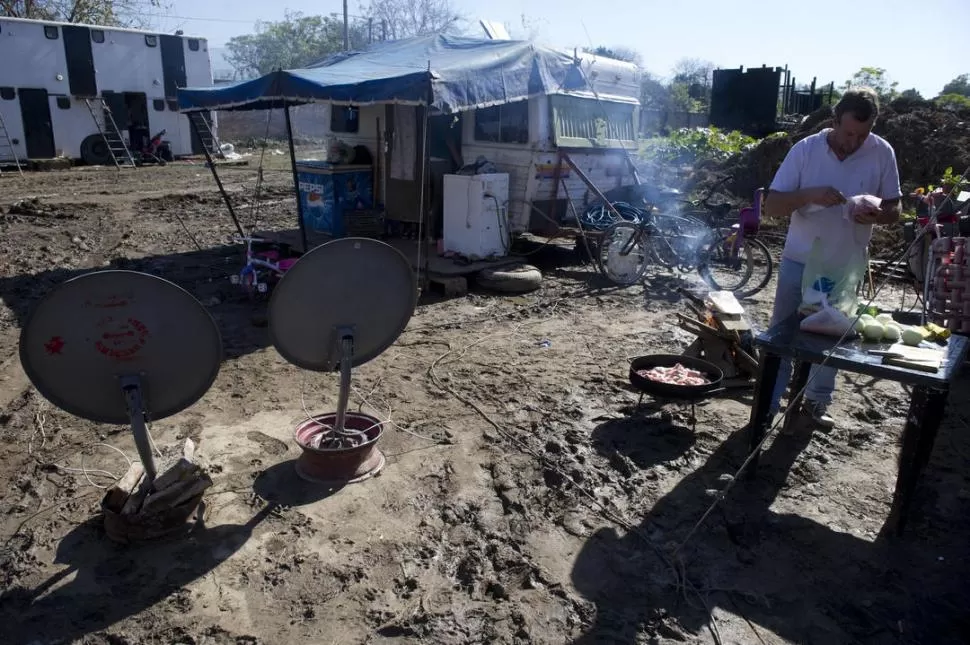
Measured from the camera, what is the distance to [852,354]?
3275 millimetres

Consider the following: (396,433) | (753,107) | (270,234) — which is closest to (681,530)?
(396,433)

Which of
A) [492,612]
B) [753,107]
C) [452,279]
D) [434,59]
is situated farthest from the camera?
[753,107]

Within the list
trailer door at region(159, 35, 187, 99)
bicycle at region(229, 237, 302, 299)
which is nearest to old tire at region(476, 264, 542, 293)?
bicycle at region(229, 237, 302, 299)

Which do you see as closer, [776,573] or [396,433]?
[776,573]

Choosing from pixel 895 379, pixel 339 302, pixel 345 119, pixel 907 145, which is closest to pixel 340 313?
pixel 339 302

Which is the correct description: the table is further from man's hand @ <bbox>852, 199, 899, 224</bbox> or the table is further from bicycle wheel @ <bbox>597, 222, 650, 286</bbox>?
bicycle wheel @ <bbox>597, 222, 650, 286</bbox>

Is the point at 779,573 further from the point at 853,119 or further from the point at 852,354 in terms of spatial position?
the point at 853,119

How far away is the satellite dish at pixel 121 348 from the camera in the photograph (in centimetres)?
280

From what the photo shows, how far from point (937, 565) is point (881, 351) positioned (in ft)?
3.36

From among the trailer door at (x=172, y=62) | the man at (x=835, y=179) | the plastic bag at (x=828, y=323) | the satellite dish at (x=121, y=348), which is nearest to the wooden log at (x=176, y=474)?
the satellite dish at (x=121, y=348)

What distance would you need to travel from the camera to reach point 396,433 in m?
4.35

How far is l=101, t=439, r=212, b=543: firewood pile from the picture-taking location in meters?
3.10

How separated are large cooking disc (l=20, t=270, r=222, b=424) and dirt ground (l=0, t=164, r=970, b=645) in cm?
74

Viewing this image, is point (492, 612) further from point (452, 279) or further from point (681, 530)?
point (452, 279)
